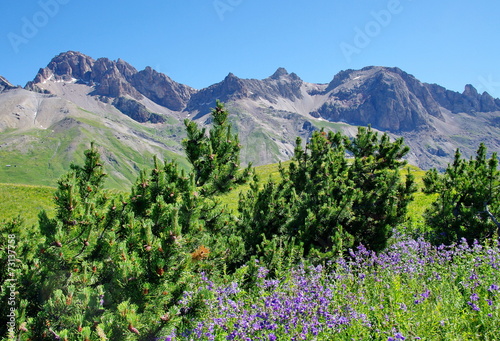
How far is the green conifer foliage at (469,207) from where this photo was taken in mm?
10938

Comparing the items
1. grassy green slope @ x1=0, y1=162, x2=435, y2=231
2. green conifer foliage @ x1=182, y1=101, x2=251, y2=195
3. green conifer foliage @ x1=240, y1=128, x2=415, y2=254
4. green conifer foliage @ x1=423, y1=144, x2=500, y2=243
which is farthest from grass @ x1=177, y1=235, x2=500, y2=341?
grassy green slope @ x1=0, y1=162, x2=435, y2=231

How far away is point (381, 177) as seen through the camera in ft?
37.9

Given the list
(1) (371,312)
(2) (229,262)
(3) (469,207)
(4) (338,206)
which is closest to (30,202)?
(2) (229,262)

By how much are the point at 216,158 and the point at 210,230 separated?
7.01 feet

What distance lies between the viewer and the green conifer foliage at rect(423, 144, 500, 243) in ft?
35.9

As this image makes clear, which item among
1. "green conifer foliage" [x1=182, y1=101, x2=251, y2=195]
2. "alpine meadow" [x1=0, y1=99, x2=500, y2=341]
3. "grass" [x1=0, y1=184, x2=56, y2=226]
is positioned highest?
"green conifer foliage" [x1=182, y1=101, x2=251, y2=195]

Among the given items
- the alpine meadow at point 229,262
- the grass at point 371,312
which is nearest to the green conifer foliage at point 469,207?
the alpine meadow at point 229,262

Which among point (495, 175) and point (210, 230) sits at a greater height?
point (495, 175)

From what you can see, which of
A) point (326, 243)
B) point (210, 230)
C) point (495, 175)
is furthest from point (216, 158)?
point (495, 175)

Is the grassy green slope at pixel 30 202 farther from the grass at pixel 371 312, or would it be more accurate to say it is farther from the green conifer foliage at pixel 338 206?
the grass at pixel 371 312

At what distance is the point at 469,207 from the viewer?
11570mm

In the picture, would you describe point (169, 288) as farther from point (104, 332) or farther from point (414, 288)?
point (414, 288)

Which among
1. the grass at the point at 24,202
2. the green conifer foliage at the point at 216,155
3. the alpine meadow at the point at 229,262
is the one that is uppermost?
the green conifer foliage at the point at 216,155

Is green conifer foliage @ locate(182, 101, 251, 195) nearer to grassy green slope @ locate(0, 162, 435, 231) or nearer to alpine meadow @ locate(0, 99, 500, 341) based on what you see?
alpine meadow @ locate(0, 99, 500, 341)
